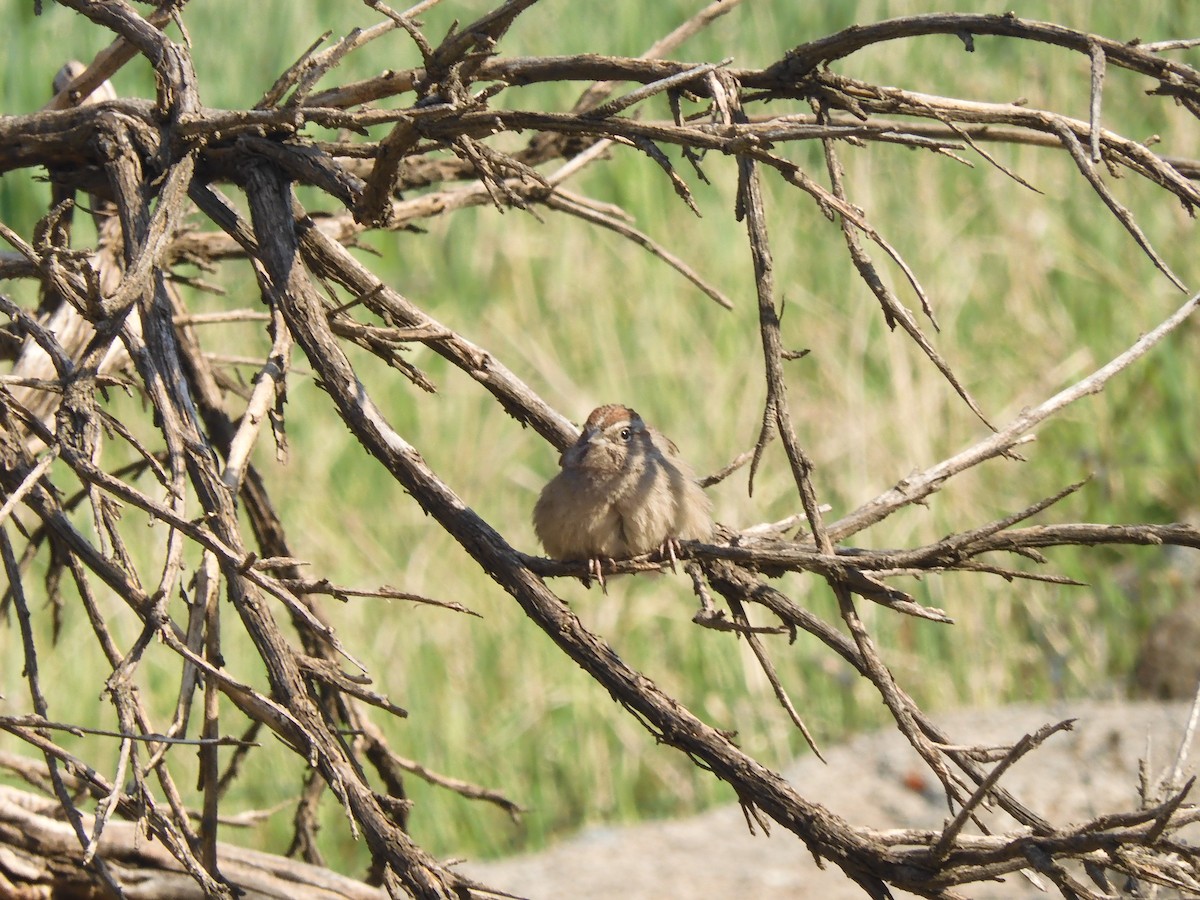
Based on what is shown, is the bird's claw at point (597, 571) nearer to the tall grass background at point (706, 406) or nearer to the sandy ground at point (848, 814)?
the sandy ground at point (848, 814)

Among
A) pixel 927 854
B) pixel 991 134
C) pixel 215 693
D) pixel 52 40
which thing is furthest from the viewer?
pixel 52 40

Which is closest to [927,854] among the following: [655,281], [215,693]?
[215,693]

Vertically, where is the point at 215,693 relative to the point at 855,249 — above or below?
below

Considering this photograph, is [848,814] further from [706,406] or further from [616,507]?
[616,507]

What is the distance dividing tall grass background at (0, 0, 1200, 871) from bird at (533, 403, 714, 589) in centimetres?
223

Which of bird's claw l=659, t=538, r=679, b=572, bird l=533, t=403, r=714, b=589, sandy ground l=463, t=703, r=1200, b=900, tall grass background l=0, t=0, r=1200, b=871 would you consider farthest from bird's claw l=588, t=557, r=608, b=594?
tall grass background l=0, t=0, r=1200, b=871

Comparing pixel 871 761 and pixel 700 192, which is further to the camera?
pixel 700 192

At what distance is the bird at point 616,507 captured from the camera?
3.32 meters

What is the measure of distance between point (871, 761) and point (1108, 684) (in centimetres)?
131

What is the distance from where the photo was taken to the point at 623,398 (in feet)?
24.6

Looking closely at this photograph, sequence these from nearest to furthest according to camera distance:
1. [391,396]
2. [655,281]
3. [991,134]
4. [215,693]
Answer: [215,693] < [991,134] < [391,396] < [655,281]

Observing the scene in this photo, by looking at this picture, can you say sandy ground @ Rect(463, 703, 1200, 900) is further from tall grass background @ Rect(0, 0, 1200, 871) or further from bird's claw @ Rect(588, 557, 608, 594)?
bird's claw @ Rect(588, 557, 608, 594)

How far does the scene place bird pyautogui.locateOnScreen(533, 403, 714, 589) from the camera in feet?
10.9

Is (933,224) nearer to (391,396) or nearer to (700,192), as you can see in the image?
(700,192)
